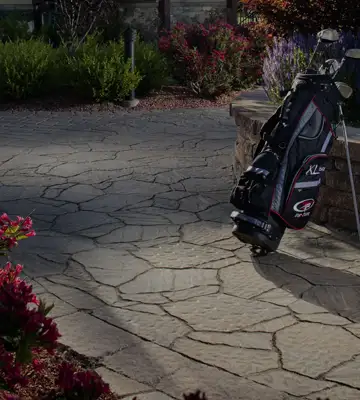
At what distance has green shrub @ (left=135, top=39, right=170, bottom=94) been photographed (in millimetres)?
11969

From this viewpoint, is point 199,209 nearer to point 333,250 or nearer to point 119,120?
point 333,250

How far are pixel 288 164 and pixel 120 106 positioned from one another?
6.70 m

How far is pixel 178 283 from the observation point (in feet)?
15.3

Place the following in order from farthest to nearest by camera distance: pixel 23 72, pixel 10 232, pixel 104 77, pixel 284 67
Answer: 1. pixel 23 72
2. pixel 104 77
3. pixel 284 67
4. pixel 10 232

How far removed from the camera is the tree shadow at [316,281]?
4344 mm

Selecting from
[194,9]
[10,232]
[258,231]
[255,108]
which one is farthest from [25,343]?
[194,9]

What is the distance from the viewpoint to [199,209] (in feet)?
20.2

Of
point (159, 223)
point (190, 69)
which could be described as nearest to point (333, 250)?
point (159, 223)

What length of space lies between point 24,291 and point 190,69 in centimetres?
980

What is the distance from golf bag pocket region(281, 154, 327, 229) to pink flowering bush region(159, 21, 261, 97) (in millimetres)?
7227

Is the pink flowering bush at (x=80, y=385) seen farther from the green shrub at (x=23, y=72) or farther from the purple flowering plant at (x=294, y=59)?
the green shrub at (x=23, y=72)

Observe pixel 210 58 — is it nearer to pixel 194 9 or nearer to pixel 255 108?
pixel 194 9

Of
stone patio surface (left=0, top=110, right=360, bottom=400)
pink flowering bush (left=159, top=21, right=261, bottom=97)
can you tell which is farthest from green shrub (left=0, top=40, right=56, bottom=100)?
stone patio surface (left=0, top=110, right=360, bottom=400)

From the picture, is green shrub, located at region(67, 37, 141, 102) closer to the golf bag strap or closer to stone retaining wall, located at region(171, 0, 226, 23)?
stone retaining wall, located at region(171, 0, 226, 23)
